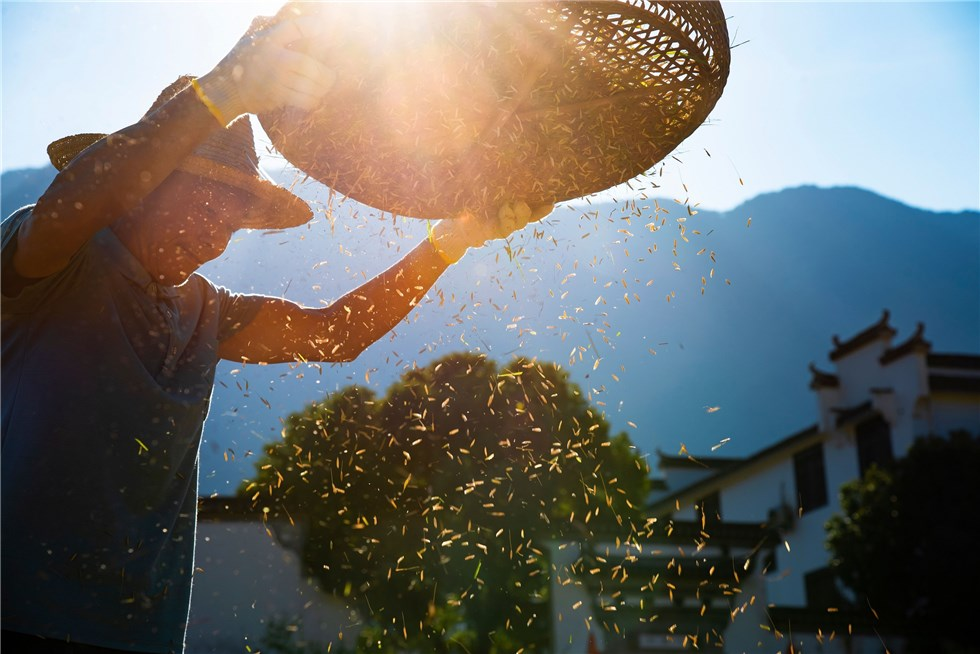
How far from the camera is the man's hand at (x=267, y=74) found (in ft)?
6.80

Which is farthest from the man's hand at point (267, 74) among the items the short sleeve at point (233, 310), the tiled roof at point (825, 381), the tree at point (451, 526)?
the tiled roof at point (825, 381)

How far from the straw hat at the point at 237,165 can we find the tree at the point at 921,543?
17.4m

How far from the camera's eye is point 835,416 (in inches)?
1006

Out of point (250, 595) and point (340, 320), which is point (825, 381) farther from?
point (340, 320)

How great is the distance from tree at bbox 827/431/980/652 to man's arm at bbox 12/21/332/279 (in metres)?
18.0

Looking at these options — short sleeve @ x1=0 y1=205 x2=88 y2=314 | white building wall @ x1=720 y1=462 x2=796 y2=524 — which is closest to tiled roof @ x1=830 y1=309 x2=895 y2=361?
white building wall @ x1=720 y1=462 x2=796 y2=524

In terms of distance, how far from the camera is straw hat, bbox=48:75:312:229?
7.93 feet

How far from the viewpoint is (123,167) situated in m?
1.96

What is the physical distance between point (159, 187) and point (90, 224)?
38cm

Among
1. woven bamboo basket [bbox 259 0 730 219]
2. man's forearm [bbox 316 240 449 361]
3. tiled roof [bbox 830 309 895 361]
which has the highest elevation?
tiled roof [bbox 830 309 895 361]

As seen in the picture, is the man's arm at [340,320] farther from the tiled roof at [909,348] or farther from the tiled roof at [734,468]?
the tiled roof at [734,468]

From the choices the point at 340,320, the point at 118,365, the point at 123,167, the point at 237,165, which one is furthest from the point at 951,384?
the point at 123,167

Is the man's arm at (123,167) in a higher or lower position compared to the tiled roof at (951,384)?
lower

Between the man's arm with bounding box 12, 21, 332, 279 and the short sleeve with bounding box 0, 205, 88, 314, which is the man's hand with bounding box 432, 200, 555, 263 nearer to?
the man's arm with bounding box 12, 21, 332, 279
